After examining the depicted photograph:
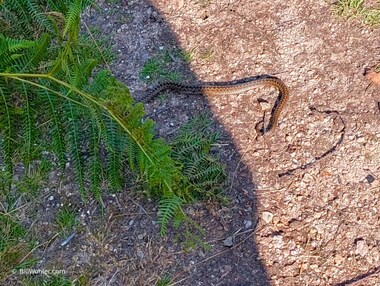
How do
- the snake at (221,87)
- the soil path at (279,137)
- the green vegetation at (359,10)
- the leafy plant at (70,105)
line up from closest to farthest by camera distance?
the leafy plant at (70,105)
the soil path at (279,137)
the snake at (221,87)
the green vegetation at (359,10)

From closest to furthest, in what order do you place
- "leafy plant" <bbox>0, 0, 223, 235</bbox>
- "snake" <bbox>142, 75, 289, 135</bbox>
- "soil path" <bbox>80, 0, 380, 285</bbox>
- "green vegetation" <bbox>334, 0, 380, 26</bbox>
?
"leafy plant" <bbox>0, 0, 223, 235</bbox>, "soil path" <bbox>80, 0, 380, 285</bbox>, "snake" <bbox>142, 75, 289, 135</bbox>, "green vegetation" <bbox>334, 0, 380, 26</bbox>

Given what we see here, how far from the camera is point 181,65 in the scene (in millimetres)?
4215

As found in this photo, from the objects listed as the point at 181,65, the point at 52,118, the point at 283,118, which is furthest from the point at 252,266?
the point at 181,65

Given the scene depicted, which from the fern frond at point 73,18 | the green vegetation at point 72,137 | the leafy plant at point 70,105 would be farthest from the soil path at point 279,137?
the fern frond at point 73,18

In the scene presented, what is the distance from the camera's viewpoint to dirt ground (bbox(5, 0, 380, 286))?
3.17 metres

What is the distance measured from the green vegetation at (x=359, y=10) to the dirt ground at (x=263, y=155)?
72mm

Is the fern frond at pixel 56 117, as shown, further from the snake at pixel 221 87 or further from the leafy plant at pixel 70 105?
the snake at pixel 221 87

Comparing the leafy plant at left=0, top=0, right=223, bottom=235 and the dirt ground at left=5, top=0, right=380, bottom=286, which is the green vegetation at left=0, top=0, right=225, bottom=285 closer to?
the leafy plant at left=0, top=0, right=223, bottom=235

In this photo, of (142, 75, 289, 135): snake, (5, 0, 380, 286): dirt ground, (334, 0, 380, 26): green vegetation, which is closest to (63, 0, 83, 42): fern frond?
(5, 0, 380, 286): dirt ground

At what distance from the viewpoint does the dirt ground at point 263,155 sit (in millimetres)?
3168

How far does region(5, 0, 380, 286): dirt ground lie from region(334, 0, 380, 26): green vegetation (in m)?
0.07

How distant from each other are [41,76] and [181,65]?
1.85 metres

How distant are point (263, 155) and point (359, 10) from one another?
1.61 m

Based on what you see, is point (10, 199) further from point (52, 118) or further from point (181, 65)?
point (181, 65)
